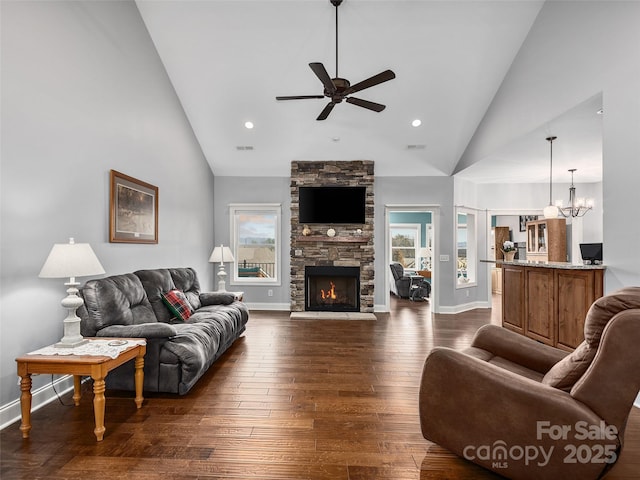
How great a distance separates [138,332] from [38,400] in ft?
2.83

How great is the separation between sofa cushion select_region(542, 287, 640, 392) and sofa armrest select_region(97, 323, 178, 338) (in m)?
2.72

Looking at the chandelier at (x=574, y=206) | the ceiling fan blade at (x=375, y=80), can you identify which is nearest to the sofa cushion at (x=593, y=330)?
the ceiling fan blade at (x=375, y=80)

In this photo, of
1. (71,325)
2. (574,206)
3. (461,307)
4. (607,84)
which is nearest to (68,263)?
(71,325)

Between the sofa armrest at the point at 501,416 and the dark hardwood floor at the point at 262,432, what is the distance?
0.78ft

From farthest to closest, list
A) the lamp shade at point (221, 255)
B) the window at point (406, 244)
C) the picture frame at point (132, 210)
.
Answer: the window at point (406, 244), the lamp shade at point (221, 255), the picture frame at point (132, 210)

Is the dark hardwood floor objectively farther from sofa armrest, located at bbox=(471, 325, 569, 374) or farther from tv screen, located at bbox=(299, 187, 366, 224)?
tv screen, located at bbox=(299, 187, 366, 224)

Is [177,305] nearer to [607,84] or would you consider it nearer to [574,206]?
[607,84]

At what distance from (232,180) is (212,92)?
6.42 feet

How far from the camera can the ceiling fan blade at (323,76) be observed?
9.96 feet

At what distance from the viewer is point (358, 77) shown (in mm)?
4828

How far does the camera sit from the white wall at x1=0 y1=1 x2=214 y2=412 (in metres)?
2.41

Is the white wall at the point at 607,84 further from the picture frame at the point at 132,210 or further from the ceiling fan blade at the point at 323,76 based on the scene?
the picture frame at the point at 132,210

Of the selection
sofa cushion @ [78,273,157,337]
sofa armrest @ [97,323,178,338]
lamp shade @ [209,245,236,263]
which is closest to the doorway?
lamp shade @ [209,245,236,263]

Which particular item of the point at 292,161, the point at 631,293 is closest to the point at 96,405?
the point at 631,293
